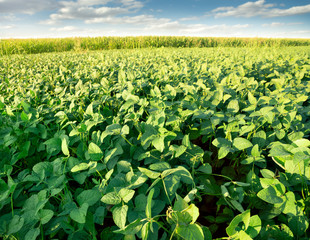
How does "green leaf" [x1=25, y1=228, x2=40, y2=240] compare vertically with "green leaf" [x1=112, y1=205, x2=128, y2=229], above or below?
below

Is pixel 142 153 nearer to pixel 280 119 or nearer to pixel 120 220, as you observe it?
pixel 120 220

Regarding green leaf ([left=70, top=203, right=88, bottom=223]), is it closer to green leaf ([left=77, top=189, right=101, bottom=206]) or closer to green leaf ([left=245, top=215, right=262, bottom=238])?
green leaf ([left=77, top=189, right=101, bottom=206])

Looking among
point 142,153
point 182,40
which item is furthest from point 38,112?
point 182,40

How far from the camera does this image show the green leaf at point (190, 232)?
2.26ft

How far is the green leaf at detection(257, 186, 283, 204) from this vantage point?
0.86 m

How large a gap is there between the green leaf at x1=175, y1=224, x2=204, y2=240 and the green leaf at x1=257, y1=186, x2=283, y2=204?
36cm

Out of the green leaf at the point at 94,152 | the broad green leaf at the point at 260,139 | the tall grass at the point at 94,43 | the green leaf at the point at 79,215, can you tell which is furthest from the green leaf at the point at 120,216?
the tall grass at the point at 94,43

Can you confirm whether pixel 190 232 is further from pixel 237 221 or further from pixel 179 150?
pixel 179 150

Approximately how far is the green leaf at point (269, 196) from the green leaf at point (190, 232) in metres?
0.36

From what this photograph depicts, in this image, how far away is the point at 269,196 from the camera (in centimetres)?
87

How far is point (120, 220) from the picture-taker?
0.77m

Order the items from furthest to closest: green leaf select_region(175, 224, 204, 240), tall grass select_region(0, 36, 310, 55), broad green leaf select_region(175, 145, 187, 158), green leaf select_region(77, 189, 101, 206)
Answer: tall grass select_region(0, 36, 310, 55) < broad green leaf select_region(175, 145, 187, 158) < green leaf select_region(77, 189, 101, 206) < green leaf select_region(175, 224, 204, 240)

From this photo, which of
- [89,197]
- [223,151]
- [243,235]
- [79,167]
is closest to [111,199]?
[89,197]

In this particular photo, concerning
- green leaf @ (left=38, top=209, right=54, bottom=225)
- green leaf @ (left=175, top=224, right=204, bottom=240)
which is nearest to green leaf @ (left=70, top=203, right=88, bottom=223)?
green leaf @ (left=38, top=209, right=54, bottom=225)
